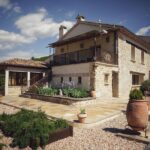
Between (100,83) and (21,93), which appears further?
(21,93)

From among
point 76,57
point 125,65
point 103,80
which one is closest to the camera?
point 103,80

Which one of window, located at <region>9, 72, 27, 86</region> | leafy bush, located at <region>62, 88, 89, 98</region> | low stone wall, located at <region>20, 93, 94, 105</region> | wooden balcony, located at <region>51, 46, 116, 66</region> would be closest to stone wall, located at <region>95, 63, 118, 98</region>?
wooden balcony, located at <region>51, 46, 116, 66</region>

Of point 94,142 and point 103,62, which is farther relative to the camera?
point 103,62

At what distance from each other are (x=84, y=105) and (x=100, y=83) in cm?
325

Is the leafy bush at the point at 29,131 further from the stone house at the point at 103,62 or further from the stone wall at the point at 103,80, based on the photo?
the stone house at the point at 103,62

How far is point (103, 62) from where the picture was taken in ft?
50.7

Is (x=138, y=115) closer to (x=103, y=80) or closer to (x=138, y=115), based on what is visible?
(x=138, y=115)

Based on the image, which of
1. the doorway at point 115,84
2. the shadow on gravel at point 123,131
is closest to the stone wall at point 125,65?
the doorway at point 115,84

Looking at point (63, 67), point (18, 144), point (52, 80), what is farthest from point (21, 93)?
point (18, 144)

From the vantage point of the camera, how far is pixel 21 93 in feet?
64.8

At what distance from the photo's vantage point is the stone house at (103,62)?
15.2 metres

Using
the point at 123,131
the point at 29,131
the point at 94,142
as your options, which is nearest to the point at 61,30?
the point at 123,131

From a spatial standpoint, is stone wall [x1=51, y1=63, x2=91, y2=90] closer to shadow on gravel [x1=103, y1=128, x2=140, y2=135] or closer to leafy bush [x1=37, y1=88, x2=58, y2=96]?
leafy bush [x1=37, y1=88, x2=58, y2=96]

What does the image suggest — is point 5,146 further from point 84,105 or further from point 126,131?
point 84,105
